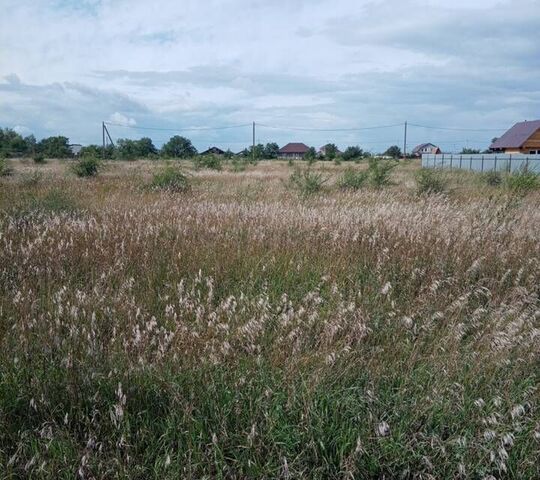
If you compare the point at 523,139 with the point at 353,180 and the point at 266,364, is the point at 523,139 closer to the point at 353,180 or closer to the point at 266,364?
the point at 353,180

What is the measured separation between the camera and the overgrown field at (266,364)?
202cm

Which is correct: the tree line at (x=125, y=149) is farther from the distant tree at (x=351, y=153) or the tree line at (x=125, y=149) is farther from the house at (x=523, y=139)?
the house at (x=523, y=139)

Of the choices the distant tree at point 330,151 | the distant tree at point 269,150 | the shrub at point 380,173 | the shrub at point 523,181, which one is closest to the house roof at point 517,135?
the distant tree at point 330,151

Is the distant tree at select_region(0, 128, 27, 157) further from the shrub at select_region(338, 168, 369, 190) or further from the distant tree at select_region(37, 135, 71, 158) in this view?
the shrub at select_region(338, 168, 369, 190)

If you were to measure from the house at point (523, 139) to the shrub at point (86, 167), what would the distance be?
1876 inches

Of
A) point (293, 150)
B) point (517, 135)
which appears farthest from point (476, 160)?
point (293, 150)

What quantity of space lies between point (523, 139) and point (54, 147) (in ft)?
199

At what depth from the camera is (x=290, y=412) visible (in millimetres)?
2201

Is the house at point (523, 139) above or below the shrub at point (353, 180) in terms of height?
above

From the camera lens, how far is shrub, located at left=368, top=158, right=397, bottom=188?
15.4m

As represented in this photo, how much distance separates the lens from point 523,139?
52250mm

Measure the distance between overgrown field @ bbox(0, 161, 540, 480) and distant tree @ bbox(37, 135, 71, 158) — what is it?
60.7 metres

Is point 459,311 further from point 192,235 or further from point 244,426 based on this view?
point 192,235

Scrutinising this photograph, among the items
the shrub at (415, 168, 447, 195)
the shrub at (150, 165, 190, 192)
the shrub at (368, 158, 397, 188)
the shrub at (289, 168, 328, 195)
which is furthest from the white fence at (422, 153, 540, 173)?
the shrub at (150, 165, 190, 192)
